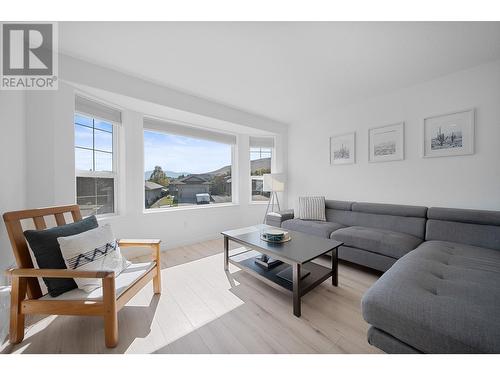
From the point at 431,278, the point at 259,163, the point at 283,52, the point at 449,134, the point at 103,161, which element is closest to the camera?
the point at 431,278

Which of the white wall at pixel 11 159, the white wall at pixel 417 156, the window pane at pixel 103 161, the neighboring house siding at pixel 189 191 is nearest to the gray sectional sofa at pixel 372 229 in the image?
the white wall at pixel 417 156

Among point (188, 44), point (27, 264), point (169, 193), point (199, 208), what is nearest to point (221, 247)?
point (199, 208)

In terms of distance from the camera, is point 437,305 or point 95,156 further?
point 95,156

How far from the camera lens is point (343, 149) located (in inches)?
133

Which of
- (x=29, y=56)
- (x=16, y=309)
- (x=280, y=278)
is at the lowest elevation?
(x=280, y=278)

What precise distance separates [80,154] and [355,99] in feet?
13.1

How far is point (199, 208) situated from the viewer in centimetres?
357

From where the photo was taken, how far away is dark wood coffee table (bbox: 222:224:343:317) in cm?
162

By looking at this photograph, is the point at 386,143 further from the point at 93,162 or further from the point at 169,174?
the point at 93,162

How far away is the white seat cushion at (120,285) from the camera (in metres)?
1.30

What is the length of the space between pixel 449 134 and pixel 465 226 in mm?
1121

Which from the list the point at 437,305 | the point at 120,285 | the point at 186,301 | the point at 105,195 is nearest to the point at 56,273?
the point at 120,285

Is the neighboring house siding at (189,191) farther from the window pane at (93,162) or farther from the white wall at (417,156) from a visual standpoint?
the white wall at (417,156)

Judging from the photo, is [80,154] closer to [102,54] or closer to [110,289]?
[102,54]
